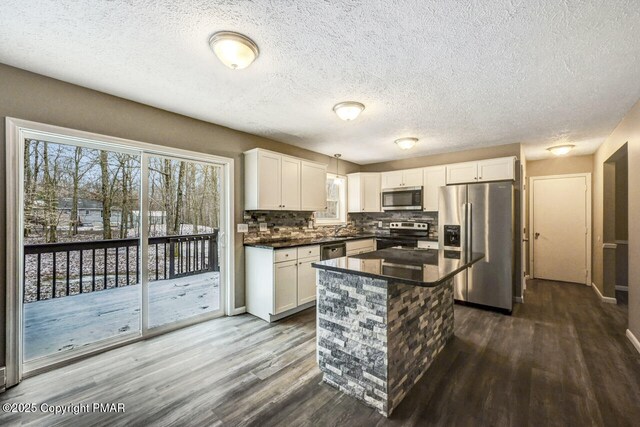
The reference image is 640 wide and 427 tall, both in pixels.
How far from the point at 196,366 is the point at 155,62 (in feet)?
8.13

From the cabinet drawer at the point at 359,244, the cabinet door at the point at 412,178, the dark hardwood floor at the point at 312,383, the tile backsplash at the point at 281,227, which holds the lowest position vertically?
the dark hardwood floor at the point at 312,383

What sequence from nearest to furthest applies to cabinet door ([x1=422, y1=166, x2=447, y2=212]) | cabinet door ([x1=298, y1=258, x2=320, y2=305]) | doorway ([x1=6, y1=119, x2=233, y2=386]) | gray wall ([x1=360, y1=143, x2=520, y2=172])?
doorway ([x1=6, y1=119, x2=233, y2=386]), cabinet door ([x1=298, y1=258, x2=320, y2=305]), gray wall ([x1=360, y1=143, x2=520, y2=172]), cabinet door ([x1=422, y1=166, x2=447, y2=212])

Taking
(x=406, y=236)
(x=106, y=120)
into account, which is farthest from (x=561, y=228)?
(x=106, y=120)

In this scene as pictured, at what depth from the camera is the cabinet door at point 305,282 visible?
3740 millimetres

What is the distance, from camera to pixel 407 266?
204 cm

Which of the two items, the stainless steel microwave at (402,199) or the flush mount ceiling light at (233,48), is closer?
the flush mount ceiling light at (233,48)

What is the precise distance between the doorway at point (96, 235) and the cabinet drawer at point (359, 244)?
1.88m

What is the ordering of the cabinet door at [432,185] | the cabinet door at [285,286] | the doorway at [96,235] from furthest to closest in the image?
1. the cabinet door at [432,185]
2. the cabinet door at [285,286]
3. the doorway at [96,235]

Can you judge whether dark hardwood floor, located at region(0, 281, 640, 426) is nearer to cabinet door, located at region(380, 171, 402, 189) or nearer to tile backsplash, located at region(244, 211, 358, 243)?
tile backsplash, located at region(244, 211, 358, 243)

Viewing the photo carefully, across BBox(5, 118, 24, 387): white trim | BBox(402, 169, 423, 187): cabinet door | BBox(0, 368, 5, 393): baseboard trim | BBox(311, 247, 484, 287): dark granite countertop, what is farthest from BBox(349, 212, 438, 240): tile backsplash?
BBox(0, 368, 5, 393): baseboard trim

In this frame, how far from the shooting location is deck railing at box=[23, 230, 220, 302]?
3332 millimetres

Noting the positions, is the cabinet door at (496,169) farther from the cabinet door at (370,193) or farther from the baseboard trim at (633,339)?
the baseboard trim at (633,339)

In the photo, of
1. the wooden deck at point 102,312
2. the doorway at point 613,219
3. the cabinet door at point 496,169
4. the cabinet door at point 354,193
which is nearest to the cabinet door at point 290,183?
the wooden deck at point 102,312

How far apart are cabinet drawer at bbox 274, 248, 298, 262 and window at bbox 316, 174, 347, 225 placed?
1834 millimetres
